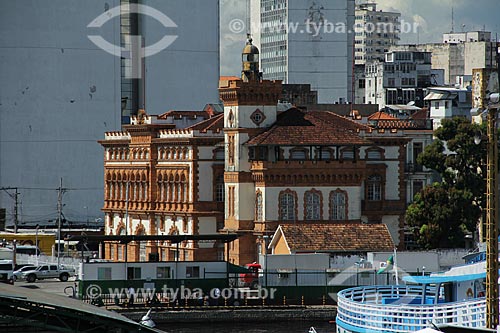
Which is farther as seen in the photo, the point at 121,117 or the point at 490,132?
the point at 121,117

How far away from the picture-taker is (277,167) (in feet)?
311

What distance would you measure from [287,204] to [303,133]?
4246 millimetres

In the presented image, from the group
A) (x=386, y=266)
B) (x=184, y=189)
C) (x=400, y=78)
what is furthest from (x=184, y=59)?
(x=386, y=266)

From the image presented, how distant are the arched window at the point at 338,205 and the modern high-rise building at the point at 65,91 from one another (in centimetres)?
5206

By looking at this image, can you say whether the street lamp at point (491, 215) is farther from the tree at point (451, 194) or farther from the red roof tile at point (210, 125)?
the red roof tile at point (210, 125)

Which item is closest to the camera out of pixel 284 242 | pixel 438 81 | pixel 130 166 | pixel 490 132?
pixel 490 132

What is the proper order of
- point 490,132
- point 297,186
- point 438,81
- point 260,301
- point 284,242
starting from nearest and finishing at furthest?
point 490,132, point 260,301, point 284,242, point 297,186, point 438,81

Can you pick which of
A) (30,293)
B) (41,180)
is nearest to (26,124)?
(41,180)

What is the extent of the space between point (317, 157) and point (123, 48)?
2236 inches

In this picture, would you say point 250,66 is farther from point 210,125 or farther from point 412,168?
point 412,168

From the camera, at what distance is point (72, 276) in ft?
324

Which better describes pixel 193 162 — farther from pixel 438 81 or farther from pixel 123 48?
pixel 438 81
